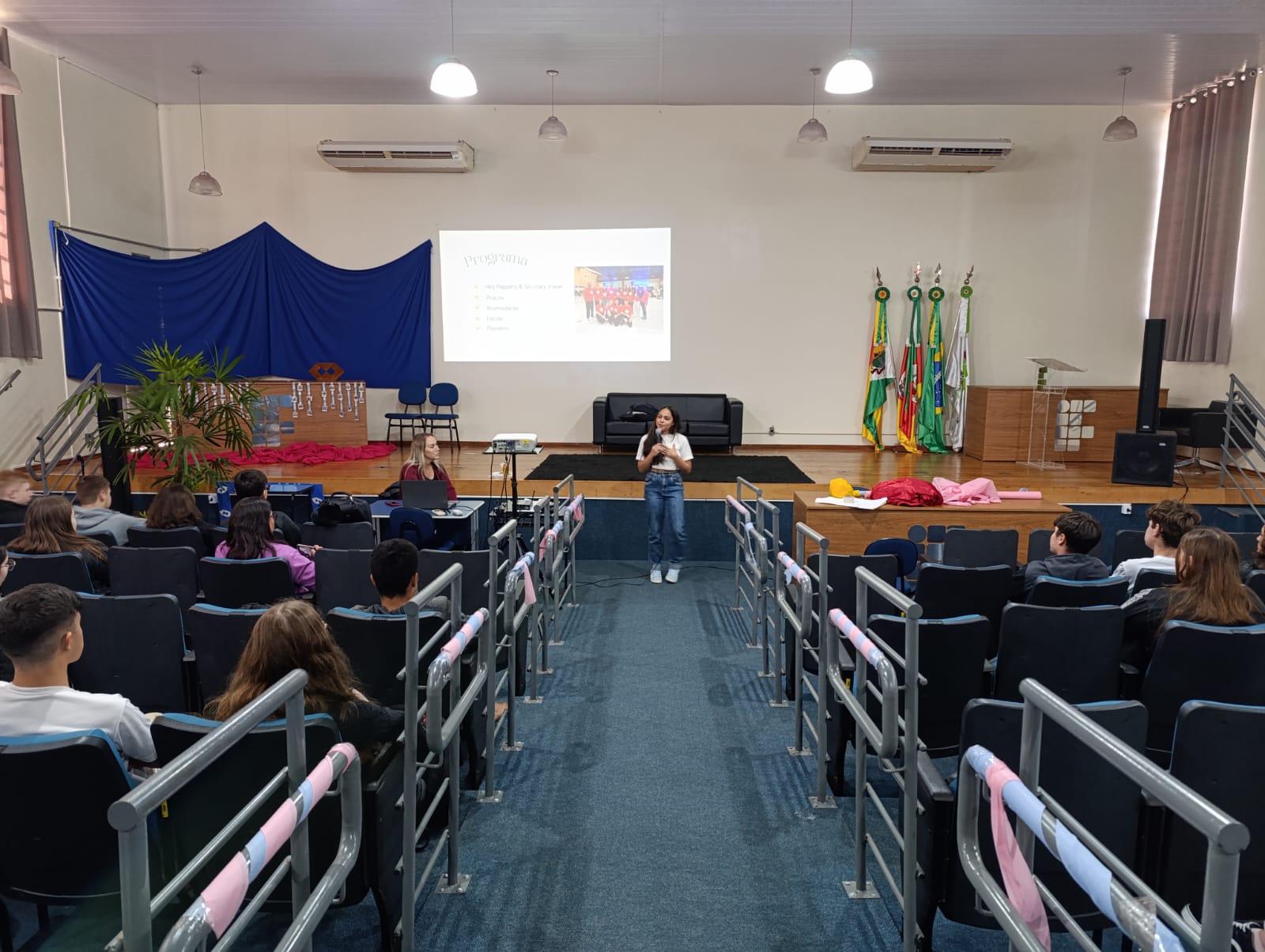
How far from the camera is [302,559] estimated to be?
12.6ft

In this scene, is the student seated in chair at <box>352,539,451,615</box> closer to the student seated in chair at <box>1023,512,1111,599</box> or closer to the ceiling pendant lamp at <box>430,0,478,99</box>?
the student seated in chair at <box>1023,512,1111,599</box>

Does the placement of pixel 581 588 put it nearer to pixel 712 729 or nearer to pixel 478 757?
pixel 712 729

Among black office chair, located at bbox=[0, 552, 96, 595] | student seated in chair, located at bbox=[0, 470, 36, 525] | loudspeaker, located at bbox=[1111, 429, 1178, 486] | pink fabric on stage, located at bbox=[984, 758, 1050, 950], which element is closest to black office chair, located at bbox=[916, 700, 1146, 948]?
pink fabric on stage, located at bbox=[984, 758, 1050, 950]

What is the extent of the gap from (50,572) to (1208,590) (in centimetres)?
446

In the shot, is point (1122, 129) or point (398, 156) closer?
point (1122, 129)

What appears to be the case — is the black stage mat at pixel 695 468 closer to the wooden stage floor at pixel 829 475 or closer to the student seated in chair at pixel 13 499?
the wooden stage floor at pixel 829 475

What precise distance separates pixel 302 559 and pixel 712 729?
2.03 metres

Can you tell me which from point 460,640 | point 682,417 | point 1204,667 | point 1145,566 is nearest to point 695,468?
point 682,417

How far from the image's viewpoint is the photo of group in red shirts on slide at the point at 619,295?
419 inches

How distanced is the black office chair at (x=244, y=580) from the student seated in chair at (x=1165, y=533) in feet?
11.9

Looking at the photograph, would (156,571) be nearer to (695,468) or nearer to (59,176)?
(695,468)

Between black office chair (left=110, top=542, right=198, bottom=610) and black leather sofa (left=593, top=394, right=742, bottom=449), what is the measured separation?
21.6 ft

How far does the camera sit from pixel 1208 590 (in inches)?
107

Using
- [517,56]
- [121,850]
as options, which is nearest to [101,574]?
[121,850]
